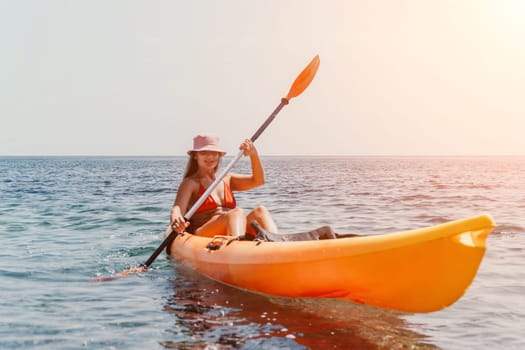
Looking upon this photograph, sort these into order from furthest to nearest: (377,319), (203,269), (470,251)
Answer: (203,269), (377,319), (470,251)

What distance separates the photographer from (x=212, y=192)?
6.78m

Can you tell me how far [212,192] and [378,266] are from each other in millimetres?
2917

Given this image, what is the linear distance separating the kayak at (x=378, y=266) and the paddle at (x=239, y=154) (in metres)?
1.17

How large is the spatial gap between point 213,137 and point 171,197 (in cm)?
1192

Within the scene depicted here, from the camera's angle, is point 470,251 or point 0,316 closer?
point 470,251

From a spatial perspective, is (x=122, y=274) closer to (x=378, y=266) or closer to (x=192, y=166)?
(x=192, y=166)

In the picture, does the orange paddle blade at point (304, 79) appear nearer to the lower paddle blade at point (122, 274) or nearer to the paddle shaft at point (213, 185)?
the paddle shaft at point (213, 185)

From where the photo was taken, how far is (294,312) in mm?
4980

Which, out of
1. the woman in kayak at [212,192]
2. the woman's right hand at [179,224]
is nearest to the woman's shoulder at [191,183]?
the woman in kayak at [212,192]

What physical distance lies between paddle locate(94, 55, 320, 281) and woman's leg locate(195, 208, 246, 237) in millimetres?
228

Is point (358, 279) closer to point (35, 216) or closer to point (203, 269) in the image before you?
point (203, 269)

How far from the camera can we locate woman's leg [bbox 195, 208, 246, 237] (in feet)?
20.0

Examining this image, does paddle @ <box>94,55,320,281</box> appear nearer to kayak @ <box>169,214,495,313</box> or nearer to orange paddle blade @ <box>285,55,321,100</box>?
orange paddle blade @ <box>285,55,321,100</box>

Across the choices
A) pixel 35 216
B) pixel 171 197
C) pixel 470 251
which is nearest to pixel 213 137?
pixel 470 251
